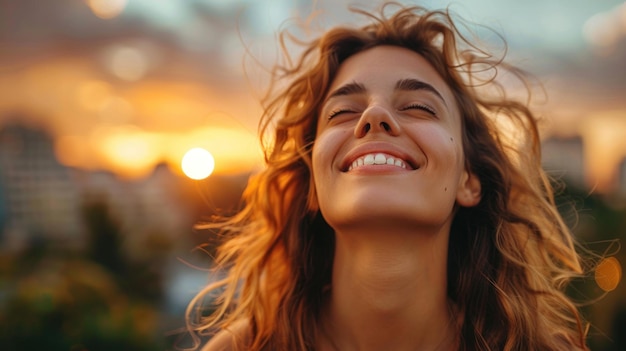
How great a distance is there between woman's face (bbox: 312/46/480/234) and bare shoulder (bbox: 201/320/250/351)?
639 mm

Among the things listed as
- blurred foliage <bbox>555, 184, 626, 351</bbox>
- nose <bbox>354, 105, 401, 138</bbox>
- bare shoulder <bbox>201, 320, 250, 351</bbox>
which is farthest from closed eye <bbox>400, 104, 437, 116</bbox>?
blurred foliage <bbox>555, 184, 626, 351</bbox>

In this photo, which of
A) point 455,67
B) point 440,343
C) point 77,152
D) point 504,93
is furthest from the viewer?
point 77,152

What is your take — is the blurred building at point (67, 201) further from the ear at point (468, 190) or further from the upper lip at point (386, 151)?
the upper lip at point (386, 151)

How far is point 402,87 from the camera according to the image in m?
2.25

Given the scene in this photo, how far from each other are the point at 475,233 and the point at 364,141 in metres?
0.71

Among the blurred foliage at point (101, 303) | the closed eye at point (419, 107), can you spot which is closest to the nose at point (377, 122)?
the closed eye at point (419, 107)

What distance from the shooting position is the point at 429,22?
2.51 m

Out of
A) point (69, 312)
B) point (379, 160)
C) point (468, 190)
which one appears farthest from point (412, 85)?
point (69, 312)

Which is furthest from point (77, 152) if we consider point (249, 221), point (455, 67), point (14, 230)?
point (455, 67)

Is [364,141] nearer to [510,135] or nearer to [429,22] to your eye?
[429,22]

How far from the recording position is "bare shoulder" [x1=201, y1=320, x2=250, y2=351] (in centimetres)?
240

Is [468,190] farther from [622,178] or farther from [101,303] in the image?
[622,178]

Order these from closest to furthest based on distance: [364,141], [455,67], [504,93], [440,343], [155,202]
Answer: [364,141]
[440,343]
[455,67]
[504,93]
[155,202]

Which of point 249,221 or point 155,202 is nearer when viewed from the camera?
point 249,221
